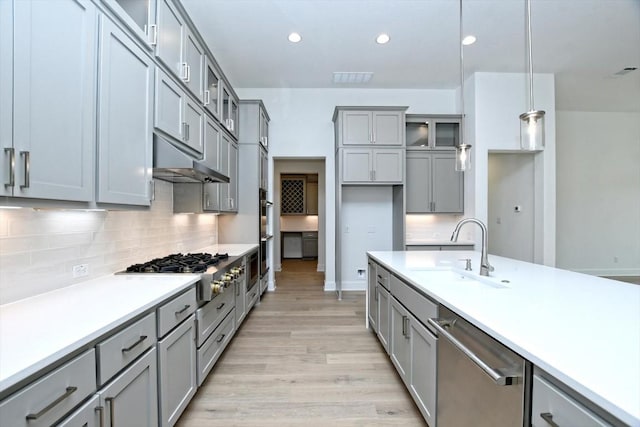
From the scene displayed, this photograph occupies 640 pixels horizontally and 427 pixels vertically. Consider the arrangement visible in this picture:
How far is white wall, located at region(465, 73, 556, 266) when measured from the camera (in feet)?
14.0

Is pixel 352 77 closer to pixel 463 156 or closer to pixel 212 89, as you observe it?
pixel 212 89

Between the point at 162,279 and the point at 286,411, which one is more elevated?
the point at 162,279

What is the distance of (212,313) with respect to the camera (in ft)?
7.15

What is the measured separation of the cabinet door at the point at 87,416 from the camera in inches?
36.3

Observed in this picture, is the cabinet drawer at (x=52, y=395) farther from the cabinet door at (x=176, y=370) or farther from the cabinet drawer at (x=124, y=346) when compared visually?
the cabinet door at (x=176, y=370)

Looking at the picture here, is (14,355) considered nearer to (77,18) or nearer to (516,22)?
(77,18)

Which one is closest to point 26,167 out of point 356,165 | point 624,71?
point 356,165

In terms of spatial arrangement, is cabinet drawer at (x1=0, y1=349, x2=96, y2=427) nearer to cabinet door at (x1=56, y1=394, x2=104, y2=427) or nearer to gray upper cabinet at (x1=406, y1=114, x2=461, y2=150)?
cabinet door at (x1=56, y1=394, x2=104, y2=427)

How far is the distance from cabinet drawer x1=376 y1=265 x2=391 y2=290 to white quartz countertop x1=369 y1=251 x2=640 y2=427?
42 centimetres

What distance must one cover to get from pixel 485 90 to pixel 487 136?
2.32 feet

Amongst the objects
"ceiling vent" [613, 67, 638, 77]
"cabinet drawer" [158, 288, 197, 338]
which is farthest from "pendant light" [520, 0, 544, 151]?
"ceiling vent" [613, 67, 638, 77]

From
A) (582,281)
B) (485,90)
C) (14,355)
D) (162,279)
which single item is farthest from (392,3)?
(14,355)

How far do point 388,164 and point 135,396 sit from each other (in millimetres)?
3885

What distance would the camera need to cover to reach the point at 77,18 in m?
Result: 1.26
